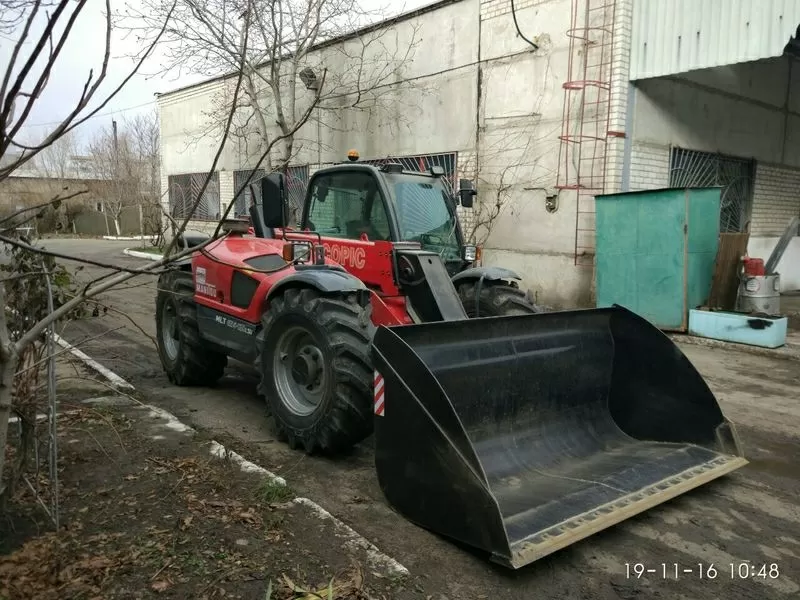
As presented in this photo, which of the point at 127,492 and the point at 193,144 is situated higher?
the point at 193,144

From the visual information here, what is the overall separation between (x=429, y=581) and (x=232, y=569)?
89 centimetres

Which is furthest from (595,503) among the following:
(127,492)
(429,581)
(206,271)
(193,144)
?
(193,144)

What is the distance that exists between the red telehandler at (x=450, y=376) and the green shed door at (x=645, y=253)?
4034 mm

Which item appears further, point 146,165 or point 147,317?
point 146,165

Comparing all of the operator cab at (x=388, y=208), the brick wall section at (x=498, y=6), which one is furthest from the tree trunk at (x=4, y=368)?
the brick wall section at (x=498, y=6)

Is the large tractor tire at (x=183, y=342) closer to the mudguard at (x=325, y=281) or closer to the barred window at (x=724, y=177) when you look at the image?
the mudguard at (x=325, y=281)

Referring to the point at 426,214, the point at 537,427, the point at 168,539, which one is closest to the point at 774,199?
the point at 426,214

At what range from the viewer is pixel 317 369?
14.1 feet

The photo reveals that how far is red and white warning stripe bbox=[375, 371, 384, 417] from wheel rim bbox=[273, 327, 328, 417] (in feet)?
2.44

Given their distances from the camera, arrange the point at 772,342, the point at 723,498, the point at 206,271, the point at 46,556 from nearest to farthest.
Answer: the point at 46,556, the point at 723,498, the point at 206,271, the point at 772,342

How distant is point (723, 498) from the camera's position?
3.85m

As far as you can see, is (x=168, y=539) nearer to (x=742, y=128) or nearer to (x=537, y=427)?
(x=537, y=427)

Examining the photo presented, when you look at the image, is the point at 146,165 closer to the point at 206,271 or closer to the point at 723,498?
the point at 206,271

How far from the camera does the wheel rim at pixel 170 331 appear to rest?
6.39 meters
